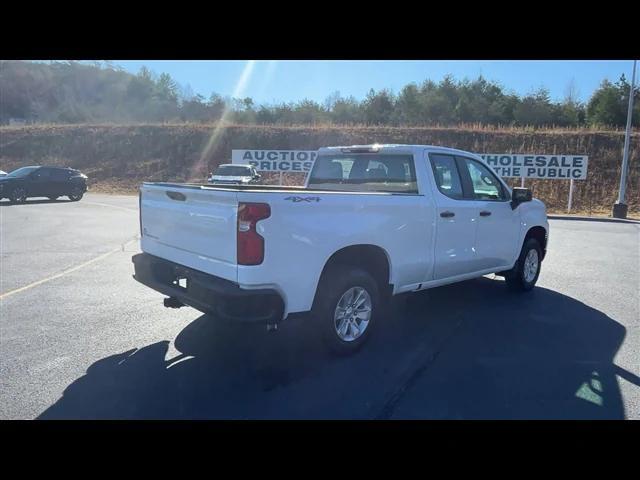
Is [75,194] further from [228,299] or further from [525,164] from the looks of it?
[228,299]

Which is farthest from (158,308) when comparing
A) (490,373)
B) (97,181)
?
(97,181)

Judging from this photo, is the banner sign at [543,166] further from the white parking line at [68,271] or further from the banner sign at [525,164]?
the white parking line at [68,271]

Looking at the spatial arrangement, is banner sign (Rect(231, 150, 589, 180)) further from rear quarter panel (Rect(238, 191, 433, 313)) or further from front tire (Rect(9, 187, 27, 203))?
rear quarter panel (Rect(238, 191, 433, 313))

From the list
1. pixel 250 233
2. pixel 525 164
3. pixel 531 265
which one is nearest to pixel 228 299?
pixel 250 233

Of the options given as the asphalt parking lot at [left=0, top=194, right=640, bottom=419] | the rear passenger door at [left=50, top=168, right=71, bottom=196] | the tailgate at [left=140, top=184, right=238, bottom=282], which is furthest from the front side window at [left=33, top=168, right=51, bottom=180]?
the tailgate at [left=140, top=184, right=238, bottom=282]

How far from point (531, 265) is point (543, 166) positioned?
18172 millimetres

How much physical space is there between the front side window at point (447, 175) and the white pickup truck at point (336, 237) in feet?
0.06

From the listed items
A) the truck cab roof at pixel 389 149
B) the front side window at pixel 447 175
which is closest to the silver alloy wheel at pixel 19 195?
the truck cab roof at pixel 389 149

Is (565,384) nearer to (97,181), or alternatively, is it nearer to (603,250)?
(603,250)

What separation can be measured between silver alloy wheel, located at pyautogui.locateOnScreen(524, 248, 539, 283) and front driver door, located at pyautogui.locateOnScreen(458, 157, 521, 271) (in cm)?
40

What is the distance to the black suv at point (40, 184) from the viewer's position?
794 inches

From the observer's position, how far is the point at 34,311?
5.80 meters

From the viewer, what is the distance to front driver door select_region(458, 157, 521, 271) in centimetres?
605
